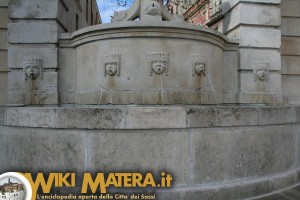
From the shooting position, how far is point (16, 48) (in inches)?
344

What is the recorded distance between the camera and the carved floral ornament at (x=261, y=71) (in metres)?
9.48

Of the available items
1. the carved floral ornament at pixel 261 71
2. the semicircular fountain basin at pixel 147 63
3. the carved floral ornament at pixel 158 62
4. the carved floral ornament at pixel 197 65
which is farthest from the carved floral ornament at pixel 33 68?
the carved floral ornament at pixel 261 71

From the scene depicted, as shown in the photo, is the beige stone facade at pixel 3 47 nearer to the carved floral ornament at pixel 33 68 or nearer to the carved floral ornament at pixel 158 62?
the carved floral ornament at pixel 33 68

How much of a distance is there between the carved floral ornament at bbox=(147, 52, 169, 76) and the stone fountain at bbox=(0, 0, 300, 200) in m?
0.02

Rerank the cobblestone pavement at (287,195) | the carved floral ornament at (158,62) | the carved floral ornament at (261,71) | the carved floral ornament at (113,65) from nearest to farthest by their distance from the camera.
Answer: the cobblestone pavement at (287,195)
the carved floral ornament at (158,62)
the carved floral ornament at (113,65)
the carved floral ornament at (261,71)

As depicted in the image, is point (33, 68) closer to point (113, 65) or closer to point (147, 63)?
point (113, 65)

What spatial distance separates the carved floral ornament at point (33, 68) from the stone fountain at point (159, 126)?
4.57 ft

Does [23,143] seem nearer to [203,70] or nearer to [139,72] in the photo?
[139,72]

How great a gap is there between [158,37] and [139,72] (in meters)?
0.95

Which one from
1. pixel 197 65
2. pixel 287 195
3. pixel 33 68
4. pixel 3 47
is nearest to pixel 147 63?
pixel 197 65

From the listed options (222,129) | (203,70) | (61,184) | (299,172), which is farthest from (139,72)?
(299,172)

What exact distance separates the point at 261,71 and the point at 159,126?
5.86 m

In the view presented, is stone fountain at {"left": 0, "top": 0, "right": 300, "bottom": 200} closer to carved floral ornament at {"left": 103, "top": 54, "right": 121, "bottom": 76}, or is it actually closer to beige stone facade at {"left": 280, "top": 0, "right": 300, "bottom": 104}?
carved floral ornament at {"left": 103, "top": 54, "right": 121, "bottom": 76}

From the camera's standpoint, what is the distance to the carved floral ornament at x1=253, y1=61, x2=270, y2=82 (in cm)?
948
